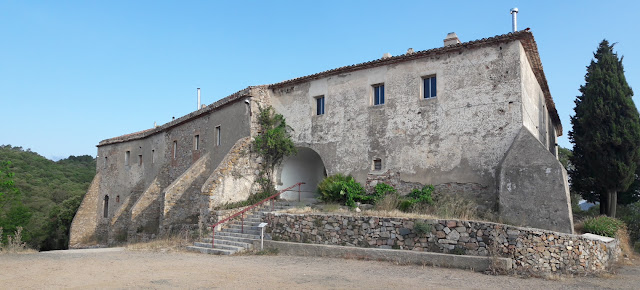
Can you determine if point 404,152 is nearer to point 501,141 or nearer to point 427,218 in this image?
point 501,141

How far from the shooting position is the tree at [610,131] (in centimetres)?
1522

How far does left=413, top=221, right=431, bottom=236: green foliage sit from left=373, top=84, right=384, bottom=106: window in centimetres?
609

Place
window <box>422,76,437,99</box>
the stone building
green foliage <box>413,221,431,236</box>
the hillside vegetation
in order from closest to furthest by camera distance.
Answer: green foliage <box>413,221,431,236</box>, the stone building, window <box>422,76,437,99</box>, the hillside vegetation

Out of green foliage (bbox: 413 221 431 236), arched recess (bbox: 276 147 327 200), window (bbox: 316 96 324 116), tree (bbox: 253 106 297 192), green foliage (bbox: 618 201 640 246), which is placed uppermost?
window (bbox: 316 96 324 116)

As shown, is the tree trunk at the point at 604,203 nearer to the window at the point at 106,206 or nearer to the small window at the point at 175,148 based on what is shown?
the small window at the point at 175,148

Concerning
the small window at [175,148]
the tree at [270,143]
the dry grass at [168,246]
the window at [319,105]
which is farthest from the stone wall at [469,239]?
the small window at [175,148]

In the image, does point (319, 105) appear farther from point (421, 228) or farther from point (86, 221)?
point (86, 221)

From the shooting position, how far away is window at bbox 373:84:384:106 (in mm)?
15594

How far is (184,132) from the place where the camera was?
22.4m

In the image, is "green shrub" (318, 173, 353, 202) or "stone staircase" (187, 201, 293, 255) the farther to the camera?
"green shrub" (318, 173, 353, 202)

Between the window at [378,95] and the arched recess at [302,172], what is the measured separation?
3.92 meters

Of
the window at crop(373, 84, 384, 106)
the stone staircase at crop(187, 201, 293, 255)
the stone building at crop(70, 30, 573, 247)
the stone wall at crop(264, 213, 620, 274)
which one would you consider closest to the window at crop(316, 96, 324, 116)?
the stone building at crop(70, 30, 573, 247)

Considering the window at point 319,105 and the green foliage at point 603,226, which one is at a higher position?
the window at point 319,105

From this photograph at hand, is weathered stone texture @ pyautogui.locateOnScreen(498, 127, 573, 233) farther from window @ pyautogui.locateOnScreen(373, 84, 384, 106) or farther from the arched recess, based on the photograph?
the arched recess
